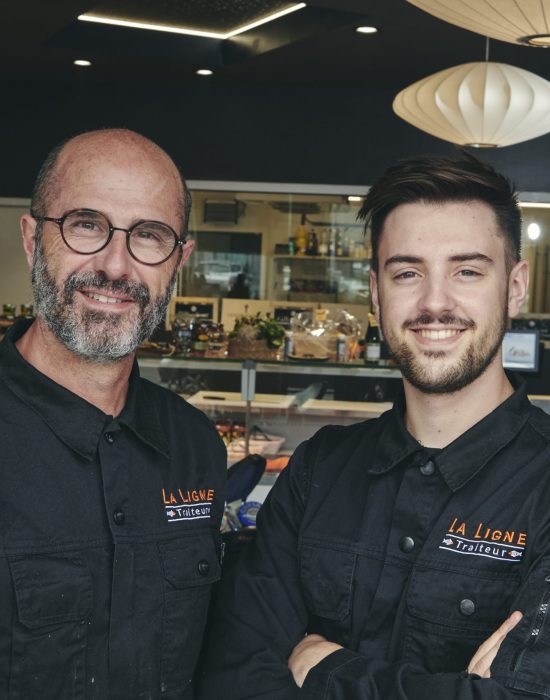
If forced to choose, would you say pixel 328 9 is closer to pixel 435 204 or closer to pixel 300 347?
pixel 300 347

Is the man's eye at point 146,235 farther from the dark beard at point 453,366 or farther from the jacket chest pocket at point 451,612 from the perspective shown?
the jacket chest pocket at point 451,612

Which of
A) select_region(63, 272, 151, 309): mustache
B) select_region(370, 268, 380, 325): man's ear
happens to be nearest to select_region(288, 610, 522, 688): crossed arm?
select_region(370, 268, 380, 325): man's ear

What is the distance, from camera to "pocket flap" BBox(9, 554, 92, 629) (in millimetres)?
1619

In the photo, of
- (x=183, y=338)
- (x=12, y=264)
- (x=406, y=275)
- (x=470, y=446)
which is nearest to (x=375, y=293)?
(x=406, y=275)

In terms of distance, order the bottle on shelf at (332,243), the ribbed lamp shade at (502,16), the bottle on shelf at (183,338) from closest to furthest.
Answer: the ribbed lamp shade at (502,16) < the bottle on shelf at (183,338) < the bottle on shelf at (332,243)

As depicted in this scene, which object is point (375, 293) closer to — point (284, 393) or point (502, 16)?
point (502, 16)

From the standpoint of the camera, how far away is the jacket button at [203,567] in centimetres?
184

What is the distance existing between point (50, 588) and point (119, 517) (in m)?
0.17

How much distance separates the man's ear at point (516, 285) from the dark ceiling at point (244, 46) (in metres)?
3.98

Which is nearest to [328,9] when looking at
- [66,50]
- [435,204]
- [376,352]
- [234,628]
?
[66,50]

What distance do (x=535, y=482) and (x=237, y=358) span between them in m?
2.44

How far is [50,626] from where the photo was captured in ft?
5.36

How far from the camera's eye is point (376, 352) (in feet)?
14.5

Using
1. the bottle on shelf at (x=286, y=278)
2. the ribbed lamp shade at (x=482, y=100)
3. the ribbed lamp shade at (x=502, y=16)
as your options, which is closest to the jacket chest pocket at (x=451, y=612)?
the ribbed lamp shade at (x=502, y=16)
